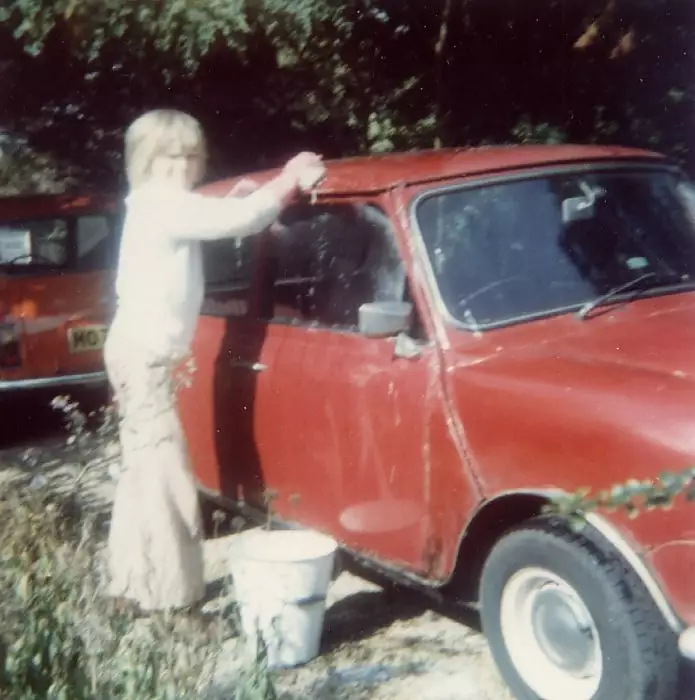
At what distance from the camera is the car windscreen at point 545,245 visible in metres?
3.71

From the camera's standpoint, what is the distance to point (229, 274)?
4.89 m

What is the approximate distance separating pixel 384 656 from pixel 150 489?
1.12 metres

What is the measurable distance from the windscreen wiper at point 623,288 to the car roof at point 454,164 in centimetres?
55

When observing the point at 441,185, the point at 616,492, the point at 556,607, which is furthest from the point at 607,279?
the point at 616,492

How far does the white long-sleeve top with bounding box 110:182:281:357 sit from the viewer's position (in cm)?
393

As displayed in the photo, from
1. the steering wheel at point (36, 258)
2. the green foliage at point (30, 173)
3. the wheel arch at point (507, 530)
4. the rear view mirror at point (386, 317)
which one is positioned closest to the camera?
the wheel arch at point (507, 530)

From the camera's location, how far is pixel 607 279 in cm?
382

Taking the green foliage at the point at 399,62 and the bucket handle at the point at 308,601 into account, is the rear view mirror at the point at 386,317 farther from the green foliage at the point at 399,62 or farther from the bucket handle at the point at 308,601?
the green foliage at the point at 399,62

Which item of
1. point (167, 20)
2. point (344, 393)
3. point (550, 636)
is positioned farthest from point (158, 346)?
point (167, 20)

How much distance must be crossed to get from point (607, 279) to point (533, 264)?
0.29 meters

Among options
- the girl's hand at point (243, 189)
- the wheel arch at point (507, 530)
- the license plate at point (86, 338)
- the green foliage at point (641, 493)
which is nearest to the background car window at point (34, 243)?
the license plate at point (86, 338)

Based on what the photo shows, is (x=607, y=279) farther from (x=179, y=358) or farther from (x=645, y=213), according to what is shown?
(x=179, y=358)

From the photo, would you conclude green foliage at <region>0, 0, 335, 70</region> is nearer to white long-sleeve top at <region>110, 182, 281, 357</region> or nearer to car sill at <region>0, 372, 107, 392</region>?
car sill at <region>0, 372, 107, 392</region>

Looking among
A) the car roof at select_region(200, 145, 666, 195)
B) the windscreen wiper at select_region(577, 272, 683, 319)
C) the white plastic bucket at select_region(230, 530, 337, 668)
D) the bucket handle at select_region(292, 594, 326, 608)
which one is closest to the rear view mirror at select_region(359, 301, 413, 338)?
the car roof at select_region(200, 145, 666, 195)
